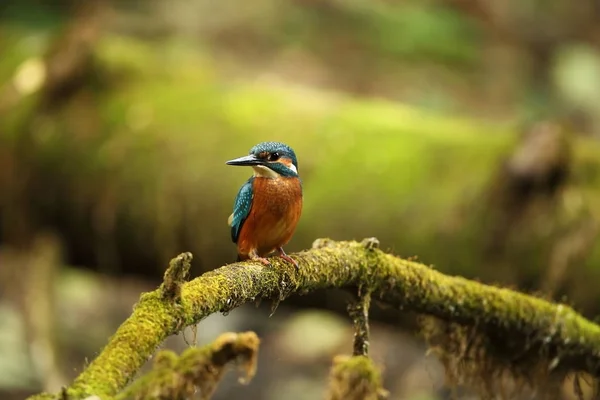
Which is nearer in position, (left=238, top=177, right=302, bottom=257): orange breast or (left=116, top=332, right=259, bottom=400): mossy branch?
(left=116, top=332, right=259, bottom=400): mossy branch

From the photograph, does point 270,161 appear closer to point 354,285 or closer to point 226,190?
point 354,285

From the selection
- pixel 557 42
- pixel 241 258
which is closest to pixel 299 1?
pixel 557 42

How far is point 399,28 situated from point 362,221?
20.3 ft

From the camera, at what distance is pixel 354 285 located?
2762 mm

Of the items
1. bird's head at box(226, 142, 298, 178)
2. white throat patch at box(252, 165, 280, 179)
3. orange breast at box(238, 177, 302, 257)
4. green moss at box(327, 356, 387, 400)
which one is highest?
bird's head at box(226, 142, 298, 178)

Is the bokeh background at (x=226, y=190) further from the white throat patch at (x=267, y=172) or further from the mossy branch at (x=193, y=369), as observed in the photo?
the mossy branch at (x=193, y=369)

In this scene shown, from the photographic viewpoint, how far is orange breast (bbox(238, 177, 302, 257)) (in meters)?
2.95

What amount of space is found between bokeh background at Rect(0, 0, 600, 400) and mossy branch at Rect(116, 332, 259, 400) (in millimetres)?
2212

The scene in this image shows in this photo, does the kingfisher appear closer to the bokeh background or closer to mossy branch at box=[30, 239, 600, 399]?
mossy branch at box=[30, 239, 600, 399]

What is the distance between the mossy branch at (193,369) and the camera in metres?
1.53

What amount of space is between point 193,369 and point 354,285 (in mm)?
1257

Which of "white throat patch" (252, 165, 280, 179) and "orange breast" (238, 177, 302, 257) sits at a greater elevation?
"white throat patch" (252, 165, 280, 179)

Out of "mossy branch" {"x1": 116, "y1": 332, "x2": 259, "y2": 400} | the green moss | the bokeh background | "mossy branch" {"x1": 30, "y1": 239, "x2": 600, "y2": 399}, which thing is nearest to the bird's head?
"mossy branch" {"x1": 30, "y1": 239, "x2": 600, "y2": 399}

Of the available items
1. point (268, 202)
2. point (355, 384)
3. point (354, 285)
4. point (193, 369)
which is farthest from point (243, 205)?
point (193, 369)
